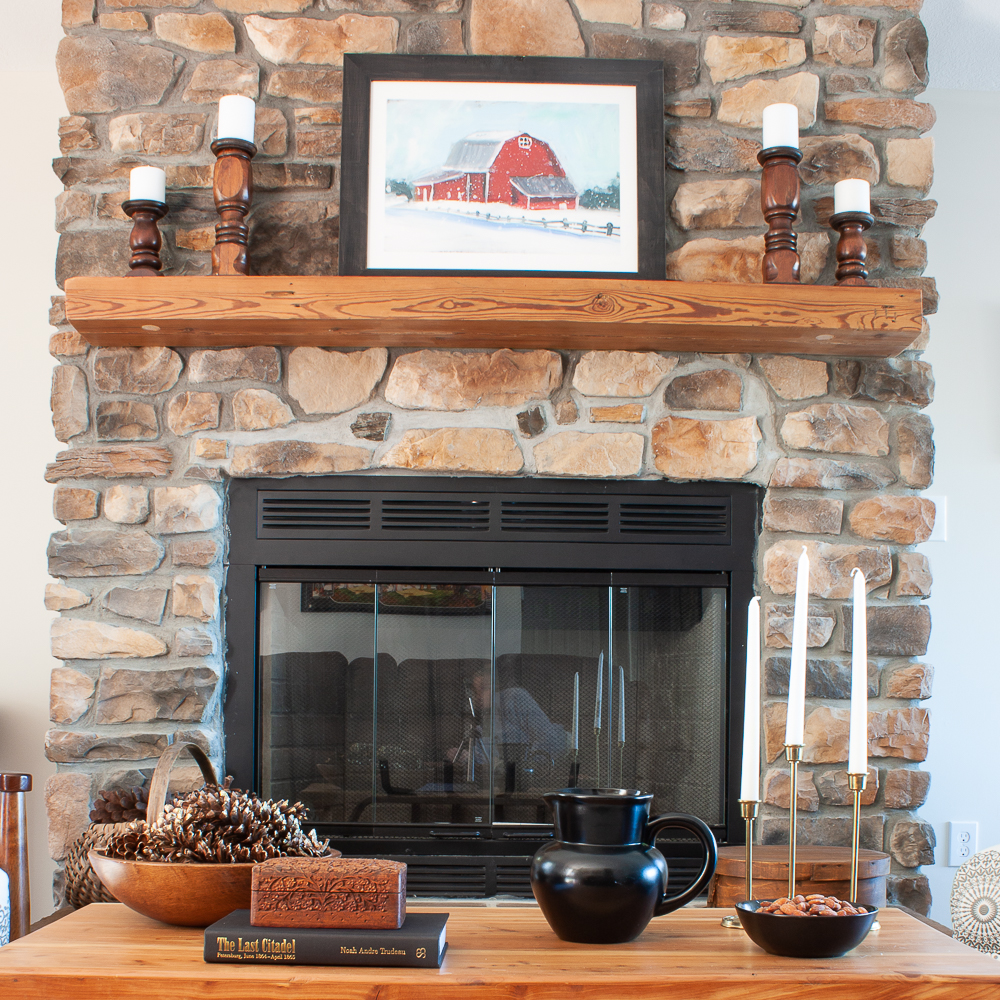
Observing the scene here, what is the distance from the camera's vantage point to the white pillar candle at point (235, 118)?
2275mm

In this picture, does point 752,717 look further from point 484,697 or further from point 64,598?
point 64,598

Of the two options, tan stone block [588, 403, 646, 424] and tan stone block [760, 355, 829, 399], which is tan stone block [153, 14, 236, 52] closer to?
tan stone block [588, 403, 646, 424]

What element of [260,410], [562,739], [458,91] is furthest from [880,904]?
[458,91]

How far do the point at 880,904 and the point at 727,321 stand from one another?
1.23 m

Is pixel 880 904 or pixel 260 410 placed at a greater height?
pixel 260 410

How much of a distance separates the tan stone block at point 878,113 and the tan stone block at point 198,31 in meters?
1.52

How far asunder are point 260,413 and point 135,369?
0.32 metres

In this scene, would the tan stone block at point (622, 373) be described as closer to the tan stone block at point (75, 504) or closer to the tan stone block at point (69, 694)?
the tan stone block at point (75, 504)

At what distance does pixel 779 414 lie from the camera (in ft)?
7.84

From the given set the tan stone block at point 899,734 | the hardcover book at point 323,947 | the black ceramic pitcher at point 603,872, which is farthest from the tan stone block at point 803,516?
the hardcover book at point 323,947

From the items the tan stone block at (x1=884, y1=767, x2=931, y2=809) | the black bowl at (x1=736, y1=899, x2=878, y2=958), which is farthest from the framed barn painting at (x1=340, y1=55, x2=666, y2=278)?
the black bowl at (x1=736, y1=899, x2=878, y2=958)

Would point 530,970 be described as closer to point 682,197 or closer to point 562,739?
point 562,739

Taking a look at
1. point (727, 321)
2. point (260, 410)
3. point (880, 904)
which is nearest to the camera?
point (880, 904)

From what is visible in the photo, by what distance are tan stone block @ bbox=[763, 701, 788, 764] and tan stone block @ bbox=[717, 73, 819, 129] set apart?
1.43 m
